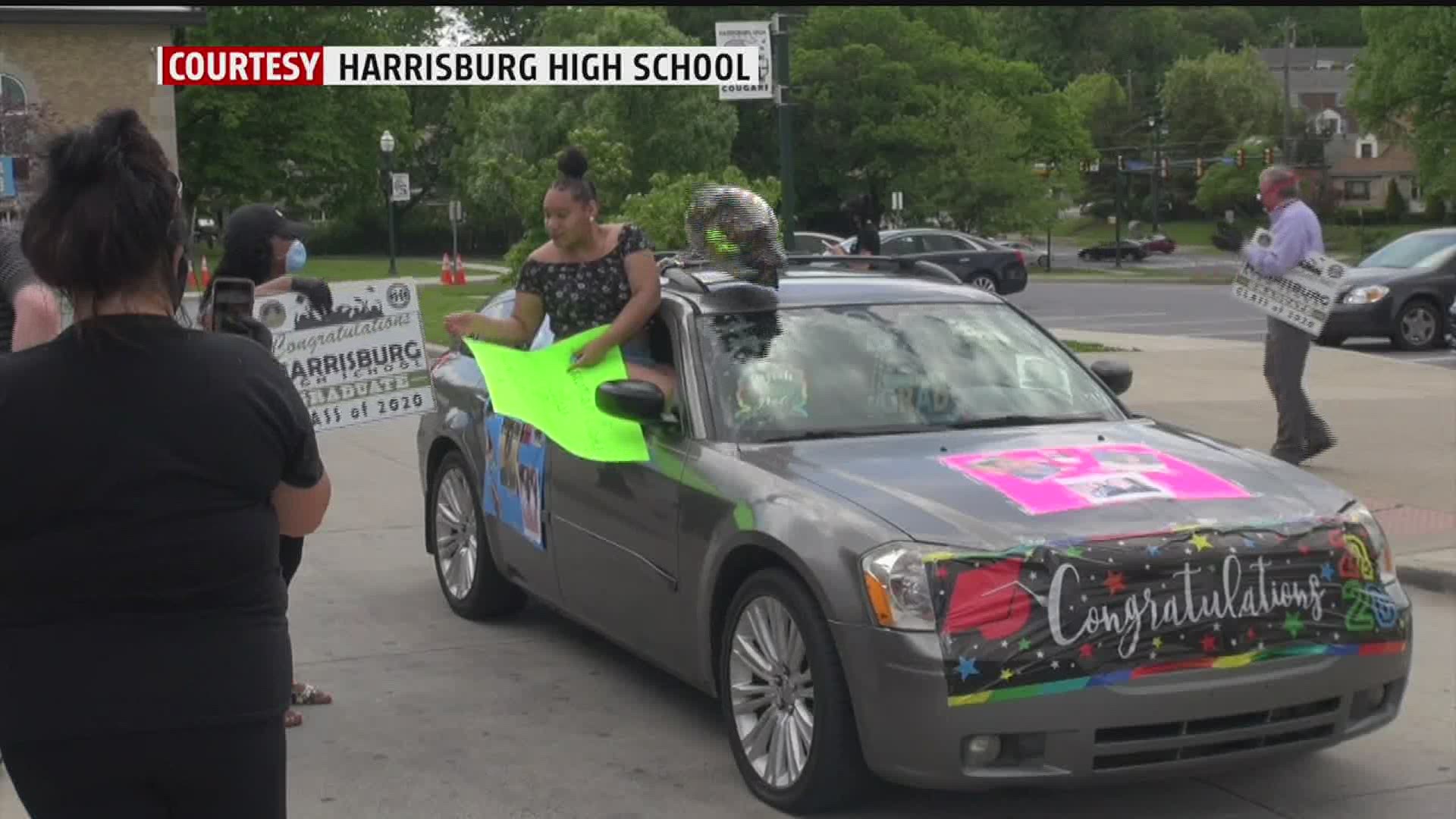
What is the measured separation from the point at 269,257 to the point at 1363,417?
1043 centimetres

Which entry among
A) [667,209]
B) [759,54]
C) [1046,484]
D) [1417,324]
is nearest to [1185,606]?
[1046,484]

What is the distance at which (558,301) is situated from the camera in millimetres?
7461

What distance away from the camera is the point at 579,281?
24.1 ft

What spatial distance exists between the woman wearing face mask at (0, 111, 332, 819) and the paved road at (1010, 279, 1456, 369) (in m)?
19.5

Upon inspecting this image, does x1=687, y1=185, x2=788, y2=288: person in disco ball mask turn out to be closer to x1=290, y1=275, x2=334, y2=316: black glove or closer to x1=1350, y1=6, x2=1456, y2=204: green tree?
x1=290, y1=275, x2=334, y2=316: black glove

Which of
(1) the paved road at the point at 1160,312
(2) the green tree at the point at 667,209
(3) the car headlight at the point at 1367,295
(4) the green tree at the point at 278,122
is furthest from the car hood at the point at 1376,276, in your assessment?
(4) the green tree at the point at 278,122

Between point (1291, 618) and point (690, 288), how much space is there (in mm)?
2687

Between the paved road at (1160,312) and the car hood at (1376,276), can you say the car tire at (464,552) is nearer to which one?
the paved road at (1160,312)

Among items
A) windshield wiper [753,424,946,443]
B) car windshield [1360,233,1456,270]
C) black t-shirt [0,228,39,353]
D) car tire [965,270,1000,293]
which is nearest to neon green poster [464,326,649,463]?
windshield wiper [753,424,946,443]

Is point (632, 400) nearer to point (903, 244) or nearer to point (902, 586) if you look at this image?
point (902, 586)

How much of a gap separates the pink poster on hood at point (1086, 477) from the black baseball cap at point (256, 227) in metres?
2.61

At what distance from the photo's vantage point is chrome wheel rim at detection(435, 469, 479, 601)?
797 cm

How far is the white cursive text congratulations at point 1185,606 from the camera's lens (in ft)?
15.9

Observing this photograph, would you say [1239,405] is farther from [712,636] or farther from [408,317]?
[712,636]
